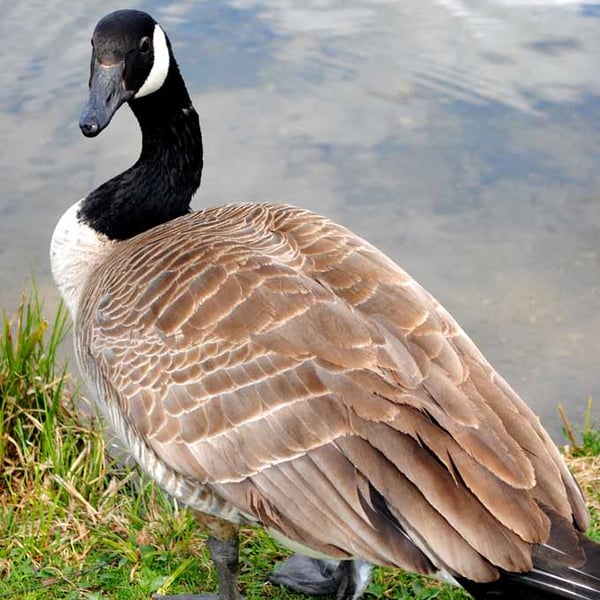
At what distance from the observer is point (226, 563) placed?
3.66 metres

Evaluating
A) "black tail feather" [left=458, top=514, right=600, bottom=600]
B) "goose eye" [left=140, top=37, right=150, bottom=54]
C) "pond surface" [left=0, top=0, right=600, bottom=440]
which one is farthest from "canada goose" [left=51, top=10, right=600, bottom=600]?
"pond surface" [left=0, top=0, right=600, bottom=440]

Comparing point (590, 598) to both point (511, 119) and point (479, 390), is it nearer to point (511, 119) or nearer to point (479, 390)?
point (479, 390)

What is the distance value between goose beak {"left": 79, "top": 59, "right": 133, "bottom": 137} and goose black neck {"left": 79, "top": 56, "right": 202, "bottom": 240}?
371 mm

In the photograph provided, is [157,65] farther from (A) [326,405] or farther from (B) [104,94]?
(A) [326,405]

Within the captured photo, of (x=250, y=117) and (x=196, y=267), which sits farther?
(x=250, y=117)

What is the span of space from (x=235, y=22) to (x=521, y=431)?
7354 mm

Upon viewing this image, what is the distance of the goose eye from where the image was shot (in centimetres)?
428

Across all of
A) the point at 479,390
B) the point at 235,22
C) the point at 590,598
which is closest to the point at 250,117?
the point at 235,22

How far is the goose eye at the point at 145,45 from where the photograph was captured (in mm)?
4277

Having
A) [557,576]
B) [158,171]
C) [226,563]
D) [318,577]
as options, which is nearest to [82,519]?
[226,563]

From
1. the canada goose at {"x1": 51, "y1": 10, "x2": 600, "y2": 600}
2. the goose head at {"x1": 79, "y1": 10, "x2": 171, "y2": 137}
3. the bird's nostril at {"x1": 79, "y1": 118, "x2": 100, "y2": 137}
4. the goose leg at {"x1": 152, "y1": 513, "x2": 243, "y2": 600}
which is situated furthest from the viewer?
the goose head at {"x1": 79, "y1": 10, "x2": 171, "y2": 137}

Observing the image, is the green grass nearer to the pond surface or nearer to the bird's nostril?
the bird's nostril

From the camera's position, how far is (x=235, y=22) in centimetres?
968

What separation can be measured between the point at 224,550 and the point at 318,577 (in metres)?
0.54
